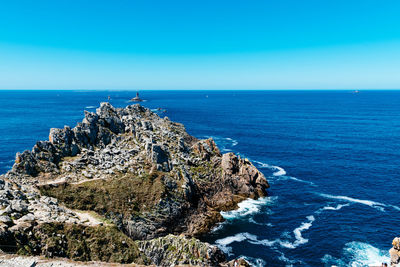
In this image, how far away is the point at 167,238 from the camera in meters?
48.5

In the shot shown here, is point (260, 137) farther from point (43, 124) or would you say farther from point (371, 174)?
point (43, 124)

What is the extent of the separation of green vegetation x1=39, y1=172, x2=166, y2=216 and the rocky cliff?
0.19 metres

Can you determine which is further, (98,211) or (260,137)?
(260,137)

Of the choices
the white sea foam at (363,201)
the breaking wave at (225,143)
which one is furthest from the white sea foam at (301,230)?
the breaking wave at (225,143)

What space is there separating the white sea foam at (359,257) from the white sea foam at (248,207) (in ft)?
68.9

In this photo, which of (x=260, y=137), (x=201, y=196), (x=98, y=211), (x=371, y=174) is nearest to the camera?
(x=98, y=211)

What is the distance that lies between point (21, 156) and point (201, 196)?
41.8 metres

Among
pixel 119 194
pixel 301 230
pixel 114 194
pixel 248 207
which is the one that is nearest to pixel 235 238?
pixel 248 207

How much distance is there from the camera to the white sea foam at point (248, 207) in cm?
6606

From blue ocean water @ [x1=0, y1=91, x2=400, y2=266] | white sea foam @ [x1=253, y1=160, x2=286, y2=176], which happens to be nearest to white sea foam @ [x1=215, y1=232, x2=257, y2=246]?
blue ocean water @ [x1=0, y1=91, x2=400, y2=266]

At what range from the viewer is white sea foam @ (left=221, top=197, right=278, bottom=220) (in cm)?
6606

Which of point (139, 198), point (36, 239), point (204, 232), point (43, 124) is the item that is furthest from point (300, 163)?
point (43, 124)

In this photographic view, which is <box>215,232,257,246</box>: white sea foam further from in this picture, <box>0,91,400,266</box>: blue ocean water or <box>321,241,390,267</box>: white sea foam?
<box>321,241,390,267</box>: white sea foam

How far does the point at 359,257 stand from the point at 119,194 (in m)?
49.4
